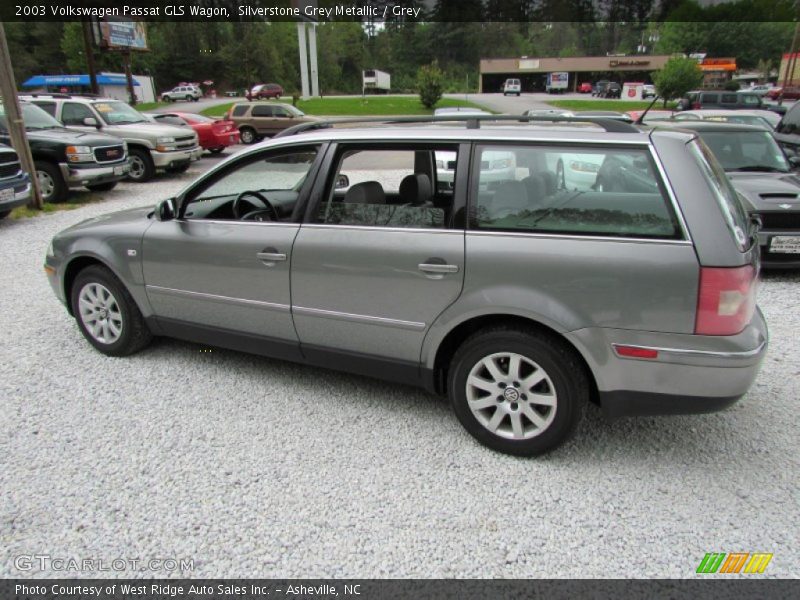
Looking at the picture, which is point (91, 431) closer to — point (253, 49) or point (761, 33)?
point (253, 49)

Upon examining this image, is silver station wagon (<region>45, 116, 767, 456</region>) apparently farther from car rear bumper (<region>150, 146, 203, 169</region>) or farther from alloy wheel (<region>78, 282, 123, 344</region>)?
car rear bumper (<region>150, 146, 203, 169</region>)

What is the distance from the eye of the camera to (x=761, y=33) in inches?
3108

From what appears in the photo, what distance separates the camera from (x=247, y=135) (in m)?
21.9

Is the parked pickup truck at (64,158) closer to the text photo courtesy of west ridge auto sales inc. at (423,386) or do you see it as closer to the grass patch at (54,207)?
the grass patch at (54,207)

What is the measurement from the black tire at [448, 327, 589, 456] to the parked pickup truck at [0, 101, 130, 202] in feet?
33.7

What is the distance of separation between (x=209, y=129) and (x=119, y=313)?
15.2 metres

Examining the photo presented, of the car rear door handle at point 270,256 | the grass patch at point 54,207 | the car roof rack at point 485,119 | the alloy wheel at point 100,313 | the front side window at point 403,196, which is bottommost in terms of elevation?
the grass patch at point 54,207

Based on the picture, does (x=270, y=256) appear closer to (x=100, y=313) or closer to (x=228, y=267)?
(x=228, y=267)

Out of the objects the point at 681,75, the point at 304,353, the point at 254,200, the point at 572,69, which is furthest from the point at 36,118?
the point at 572,69

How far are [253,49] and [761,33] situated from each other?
71972 mm

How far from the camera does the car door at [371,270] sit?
2842 mm

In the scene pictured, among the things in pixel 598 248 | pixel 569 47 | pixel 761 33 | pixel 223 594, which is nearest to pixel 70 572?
Answer: pixel 223 594

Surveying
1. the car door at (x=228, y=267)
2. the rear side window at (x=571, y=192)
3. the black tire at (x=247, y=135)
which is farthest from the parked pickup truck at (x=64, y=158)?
the black tire at (x=247, y=135)

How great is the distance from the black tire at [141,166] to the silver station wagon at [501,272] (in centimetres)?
1074
